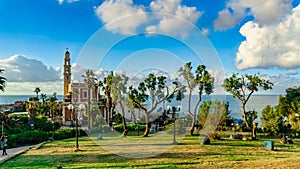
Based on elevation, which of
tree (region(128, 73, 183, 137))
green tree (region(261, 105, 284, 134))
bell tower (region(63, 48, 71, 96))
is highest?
bell tower (region(63, 48, 71, 96))

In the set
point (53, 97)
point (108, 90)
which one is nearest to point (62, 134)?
point (108, 90)

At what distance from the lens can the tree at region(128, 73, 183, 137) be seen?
54.3 feet

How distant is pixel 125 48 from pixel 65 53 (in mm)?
20096

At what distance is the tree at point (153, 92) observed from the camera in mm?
16562

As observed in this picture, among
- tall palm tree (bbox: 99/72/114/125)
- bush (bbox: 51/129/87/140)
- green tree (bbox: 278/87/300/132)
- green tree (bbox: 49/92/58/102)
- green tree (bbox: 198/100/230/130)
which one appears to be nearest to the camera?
bush (bbox: 51/129/87/140)

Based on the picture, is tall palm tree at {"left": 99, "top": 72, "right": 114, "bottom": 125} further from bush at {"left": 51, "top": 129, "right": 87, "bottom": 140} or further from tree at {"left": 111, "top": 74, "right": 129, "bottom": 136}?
bush at {"left": 51, "top": 129, "right": 87, "bottom": 140}

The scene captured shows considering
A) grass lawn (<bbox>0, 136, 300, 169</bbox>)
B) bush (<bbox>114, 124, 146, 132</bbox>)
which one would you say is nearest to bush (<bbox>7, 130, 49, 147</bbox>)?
grass lawn (<bbox>0, 136, 300, 169</bbox>)

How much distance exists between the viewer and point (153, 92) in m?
17.0

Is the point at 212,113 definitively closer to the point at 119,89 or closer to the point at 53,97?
the point at 119,89

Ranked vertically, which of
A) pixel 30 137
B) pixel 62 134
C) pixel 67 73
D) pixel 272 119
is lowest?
pixel 62 134

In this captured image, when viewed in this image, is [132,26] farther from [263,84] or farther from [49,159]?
[263,84]

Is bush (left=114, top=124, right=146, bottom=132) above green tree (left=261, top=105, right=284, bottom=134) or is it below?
below

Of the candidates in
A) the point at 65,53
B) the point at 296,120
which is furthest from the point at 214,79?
the point at 65,53

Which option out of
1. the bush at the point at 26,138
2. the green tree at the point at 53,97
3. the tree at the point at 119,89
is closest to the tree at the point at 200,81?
the tree at the point at 119,89
